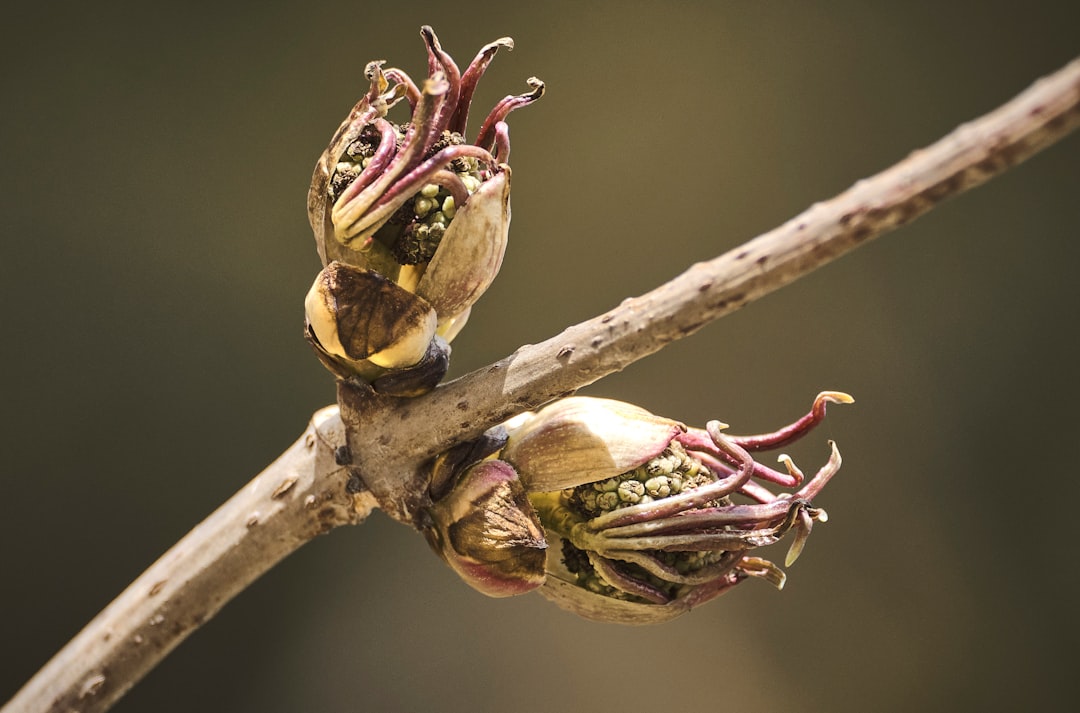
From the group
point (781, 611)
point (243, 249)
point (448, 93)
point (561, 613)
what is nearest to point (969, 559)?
point (781, 611)

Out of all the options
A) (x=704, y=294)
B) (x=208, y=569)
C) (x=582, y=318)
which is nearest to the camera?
(x=704, y=294)

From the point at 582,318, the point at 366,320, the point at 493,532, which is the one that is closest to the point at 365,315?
the point at 366,320

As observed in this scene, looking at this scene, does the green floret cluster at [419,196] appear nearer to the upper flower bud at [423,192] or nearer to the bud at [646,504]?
the upper flower bud at [423,192]

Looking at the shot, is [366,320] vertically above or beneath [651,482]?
above

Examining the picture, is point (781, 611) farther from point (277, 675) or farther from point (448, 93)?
point (448, 93)

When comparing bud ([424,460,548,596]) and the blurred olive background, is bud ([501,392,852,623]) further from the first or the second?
the blurred olive background

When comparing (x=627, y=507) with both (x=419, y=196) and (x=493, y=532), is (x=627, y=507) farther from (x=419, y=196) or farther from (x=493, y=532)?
(x=419, y=196)
